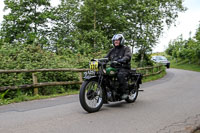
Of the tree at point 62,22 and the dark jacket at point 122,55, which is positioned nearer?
the dark jacket at point 122,55

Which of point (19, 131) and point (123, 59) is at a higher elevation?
point (123, 59)

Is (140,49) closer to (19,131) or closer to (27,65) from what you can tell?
(27,65)

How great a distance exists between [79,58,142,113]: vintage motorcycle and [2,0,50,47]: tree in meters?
20.4

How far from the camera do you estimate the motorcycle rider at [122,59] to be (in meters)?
6.49

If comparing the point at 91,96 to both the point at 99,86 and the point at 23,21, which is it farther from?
the point at 23,21

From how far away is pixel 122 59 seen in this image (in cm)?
651

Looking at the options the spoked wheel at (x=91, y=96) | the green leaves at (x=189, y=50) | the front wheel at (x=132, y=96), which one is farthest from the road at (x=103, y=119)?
the green leaves at (x=189, y=50)

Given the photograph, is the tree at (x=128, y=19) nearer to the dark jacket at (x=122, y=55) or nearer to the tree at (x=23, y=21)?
the tree at (x=23, y=21)

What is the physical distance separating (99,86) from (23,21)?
23.8 m

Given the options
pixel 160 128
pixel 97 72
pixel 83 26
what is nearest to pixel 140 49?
Answer: pixel 83 26

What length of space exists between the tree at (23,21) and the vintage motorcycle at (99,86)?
2043 cm

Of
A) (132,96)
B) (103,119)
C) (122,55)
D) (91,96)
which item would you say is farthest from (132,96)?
(103,119)

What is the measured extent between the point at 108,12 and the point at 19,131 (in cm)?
2130

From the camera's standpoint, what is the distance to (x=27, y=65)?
9.81 meters
